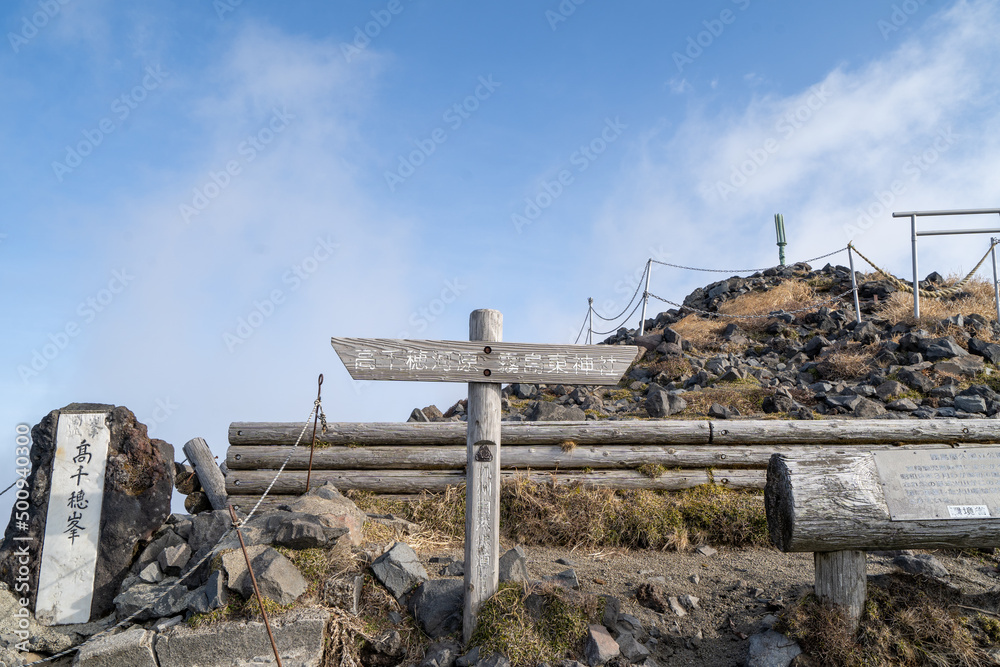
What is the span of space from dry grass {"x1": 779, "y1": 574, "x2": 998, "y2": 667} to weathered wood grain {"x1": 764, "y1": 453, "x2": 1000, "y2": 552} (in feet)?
1.76

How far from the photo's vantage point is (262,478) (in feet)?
27.9

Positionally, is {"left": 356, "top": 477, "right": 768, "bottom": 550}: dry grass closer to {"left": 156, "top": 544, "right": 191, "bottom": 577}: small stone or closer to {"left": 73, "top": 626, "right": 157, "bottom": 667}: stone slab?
{"left": 156, "top": 544, "right": 191, "bottom": 577}: small stone

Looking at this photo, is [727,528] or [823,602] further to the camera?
[727,528]

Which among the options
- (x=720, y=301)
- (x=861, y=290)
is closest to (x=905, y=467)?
(x=861, y=290)

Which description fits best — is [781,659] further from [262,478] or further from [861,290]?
[861,290]

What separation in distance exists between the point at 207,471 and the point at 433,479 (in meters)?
3.09

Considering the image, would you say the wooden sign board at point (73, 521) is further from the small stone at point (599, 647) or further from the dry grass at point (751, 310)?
the dry grass at point (751, 310)

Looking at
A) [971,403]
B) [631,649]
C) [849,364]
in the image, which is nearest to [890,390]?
[971,403]

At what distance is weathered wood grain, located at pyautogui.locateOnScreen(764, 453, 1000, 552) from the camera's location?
4.88 metres

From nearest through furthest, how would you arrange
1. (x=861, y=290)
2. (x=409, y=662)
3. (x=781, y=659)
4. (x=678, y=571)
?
(x=781, y=659)
(x=409, y=662)
(x=678, y=571)
(x=861, y=290)

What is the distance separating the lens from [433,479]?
328 inches

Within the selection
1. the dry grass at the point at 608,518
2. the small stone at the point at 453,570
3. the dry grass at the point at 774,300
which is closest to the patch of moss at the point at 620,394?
the dry grass at the point at 608,518

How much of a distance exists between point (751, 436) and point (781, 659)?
158 inches

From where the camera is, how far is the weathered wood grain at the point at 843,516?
488 centimetres
